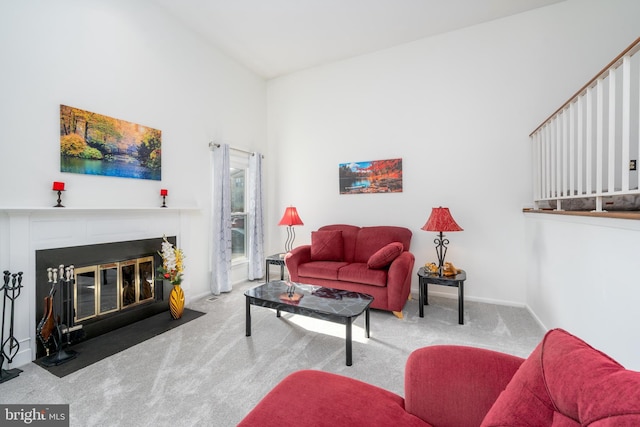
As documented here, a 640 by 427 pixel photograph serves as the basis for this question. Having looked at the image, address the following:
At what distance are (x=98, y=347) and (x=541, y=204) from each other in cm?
468

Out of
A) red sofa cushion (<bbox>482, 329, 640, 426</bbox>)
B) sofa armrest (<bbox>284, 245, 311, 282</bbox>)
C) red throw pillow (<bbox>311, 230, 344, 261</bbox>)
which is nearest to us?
red sofa cushion (<bbox>482, 329, 640, 426</bbox>)

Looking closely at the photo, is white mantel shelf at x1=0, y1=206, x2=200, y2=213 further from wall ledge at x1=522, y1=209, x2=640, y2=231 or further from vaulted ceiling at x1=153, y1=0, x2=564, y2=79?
wall ledge at x1=522, y1=209, x2=640, y2=231

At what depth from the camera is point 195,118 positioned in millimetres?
3723

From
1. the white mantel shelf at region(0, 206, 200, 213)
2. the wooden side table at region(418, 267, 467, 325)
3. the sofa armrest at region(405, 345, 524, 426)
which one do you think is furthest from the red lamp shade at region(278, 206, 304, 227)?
A: the sofa armrest at region(405, 345, 524, 426)

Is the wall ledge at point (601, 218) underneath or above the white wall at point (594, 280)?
above

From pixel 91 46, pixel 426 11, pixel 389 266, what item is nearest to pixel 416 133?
pixel 426 11

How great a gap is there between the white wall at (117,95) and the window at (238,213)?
1.72 feet

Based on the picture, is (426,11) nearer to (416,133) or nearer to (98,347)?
(416,133)

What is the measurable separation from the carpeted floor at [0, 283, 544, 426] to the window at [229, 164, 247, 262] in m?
1.46

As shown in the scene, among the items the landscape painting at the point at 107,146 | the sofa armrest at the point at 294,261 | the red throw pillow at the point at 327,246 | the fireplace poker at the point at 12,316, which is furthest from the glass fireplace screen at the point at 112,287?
the red throw pillow at the point at 327,246

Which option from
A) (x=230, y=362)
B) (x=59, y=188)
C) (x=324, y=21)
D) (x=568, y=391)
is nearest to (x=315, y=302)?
(x=230, y=362)

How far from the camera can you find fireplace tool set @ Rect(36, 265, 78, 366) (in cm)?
221

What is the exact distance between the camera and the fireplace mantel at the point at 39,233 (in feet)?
7.01

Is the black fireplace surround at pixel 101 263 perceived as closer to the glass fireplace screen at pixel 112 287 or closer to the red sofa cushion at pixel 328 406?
the glass fireplace screen at pixel 112 287
